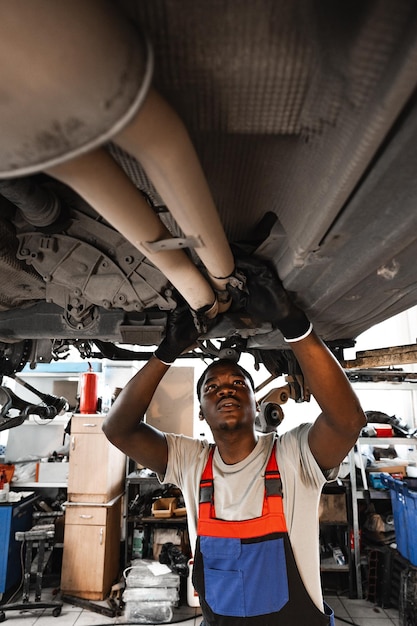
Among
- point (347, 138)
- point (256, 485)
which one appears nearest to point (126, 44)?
point (347, 138)

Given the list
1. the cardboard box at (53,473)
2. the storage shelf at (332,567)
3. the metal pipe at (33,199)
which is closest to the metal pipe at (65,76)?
the metal pipe at (33,199)

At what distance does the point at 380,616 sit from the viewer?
287cm

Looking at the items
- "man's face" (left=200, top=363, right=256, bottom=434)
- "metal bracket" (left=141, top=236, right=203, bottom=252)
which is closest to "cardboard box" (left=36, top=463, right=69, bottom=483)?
"man's face" (left=200, top=363, right=256, bottom=434)

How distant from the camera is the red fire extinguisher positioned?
3.43 m

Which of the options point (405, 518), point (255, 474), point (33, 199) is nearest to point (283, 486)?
point (255, 474)

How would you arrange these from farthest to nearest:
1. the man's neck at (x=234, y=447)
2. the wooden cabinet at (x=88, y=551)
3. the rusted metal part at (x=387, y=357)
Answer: the wooden cabinet at (x=88, y=551)
the rusted metal part at (x=387, y=357)
the man's neck at (x=234, y=447)

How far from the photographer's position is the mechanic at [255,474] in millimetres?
1120

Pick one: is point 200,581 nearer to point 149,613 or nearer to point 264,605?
point 264,605

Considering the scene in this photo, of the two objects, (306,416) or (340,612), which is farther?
(306,416)

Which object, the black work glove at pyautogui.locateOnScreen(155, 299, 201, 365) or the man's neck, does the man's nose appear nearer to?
the man's neck

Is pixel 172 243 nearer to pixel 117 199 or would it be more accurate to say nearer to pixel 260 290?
pixel 117 199

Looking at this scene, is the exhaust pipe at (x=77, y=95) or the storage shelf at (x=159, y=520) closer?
the exhaust pipe at (x=77, y=95)

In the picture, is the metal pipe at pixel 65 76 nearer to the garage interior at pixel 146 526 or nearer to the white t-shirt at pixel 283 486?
the white t-shirt at pixel 283 486

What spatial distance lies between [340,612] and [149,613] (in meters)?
1.40
